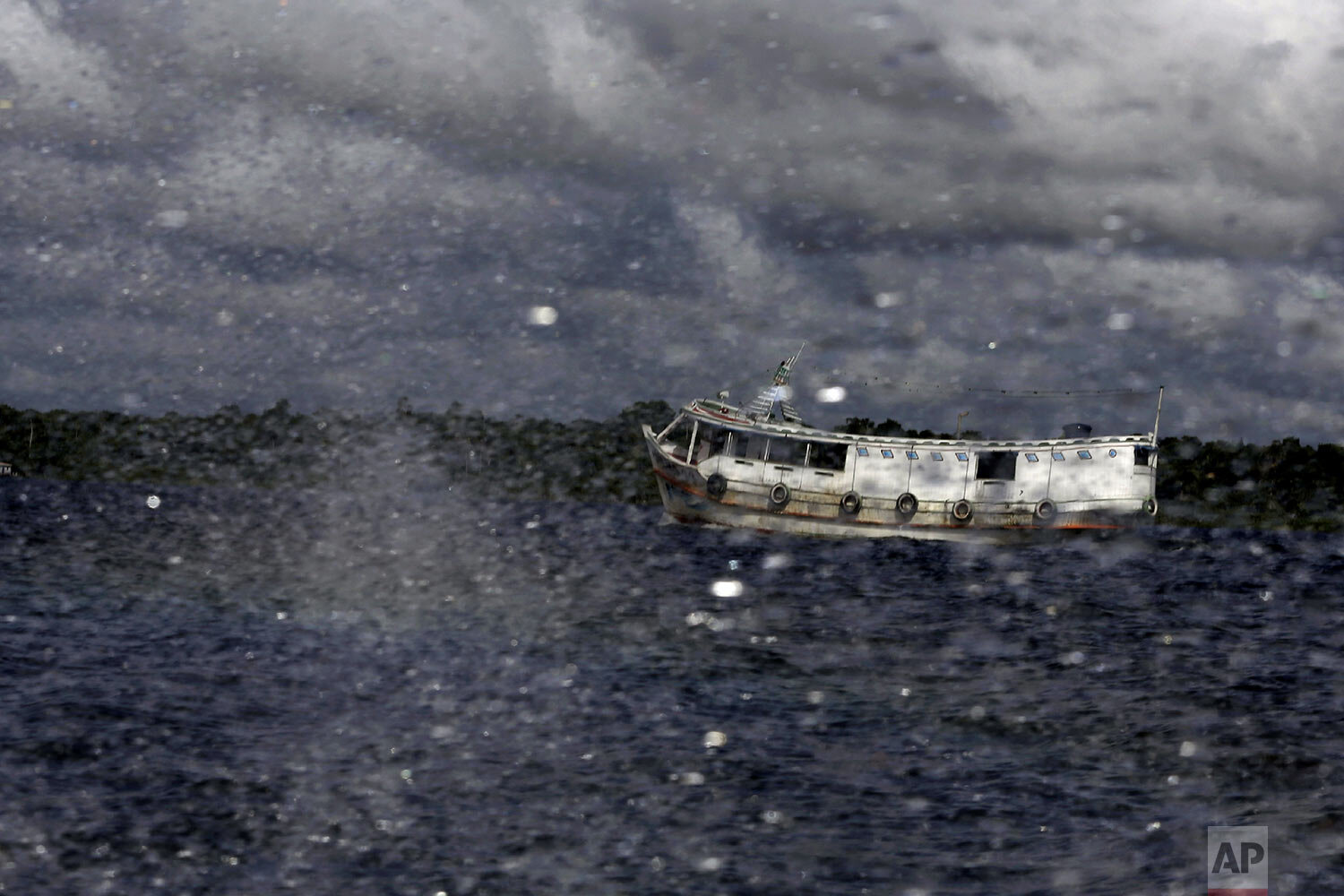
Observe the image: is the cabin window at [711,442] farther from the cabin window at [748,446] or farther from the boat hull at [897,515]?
the boat hull at [897,515]

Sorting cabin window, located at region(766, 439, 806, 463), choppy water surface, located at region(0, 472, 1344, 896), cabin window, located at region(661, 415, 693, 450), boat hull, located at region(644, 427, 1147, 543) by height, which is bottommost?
choppy water surface, located at region(0, 472, 1344, 896)

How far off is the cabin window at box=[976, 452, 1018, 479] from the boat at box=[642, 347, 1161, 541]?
4 centimetres

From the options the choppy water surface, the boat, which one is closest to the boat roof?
the boat

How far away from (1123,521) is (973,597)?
66.0 ft

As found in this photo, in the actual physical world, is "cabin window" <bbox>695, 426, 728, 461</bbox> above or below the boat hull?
above

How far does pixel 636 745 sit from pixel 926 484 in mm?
38571

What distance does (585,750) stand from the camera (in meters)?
10.5

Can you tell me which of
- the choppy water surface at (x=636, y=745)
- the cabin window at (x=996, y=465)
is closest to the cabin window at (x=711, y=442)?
the cabin window at (x=996, y=465)

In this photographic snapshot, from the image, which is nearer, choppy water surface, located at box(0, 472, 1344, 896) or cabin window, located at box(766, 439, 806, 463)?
choppy water surface, located at box(0, 472, 1344, 896)

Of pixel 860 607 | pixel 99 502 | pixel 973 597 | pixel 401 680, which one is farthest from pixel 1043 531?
pixel 99 502

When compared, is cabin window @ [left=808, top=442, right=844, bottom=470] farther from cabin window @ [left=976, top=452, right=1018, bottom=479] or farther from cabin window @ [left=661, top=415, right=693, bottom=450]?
cabin window @ [left=661, top=415, right=693, bottom=450]

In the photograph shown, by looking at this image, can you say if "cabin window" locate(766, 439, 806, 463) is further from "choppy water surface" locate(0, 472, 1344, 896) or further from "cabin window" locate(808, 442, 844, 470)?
"choppy water surface" locate(0, 472, 1344, 896)

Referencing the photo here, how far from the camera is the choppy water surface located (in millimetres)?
7445

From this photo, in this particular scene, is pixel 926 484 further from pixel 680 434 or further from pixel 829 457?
pixel 680 434
